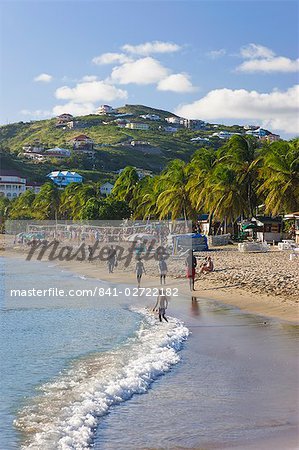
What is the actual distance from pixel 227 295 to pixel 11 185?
95.8m

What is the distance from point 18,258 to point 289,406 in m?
44.6

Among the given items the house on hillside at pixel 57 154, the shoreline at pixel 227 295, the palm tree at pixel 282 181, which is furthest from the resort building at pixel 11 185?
the shoreline at pixel 227 295

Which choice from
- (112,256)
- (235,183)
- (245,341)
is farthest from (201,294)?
(235,183)

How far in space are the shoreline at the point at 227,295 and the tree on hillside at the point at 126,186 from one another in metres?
31.4

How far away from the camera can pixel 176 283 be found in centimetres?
2636

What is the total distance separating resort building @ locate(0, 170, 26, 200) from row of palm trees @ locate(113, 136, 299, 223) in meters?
62.9

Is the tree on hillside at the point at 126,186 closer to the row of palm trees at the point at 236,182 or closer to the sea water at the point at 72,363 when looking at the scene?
the row of palm trees at the point at 236,182

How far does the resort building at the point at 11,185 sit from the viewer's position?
4407 inches

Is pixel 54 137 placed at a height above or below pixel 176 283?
above

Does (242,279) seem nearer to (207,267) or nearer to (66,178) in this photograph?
(207,267)

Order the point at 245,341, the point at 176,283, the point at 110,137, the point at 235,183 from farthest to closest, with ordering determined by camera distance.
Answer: the point at 110,137
the point at 235,183
the point at 176,283
the point at 245,341

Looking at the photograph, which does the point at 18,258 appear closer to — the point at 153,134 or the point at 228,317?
the point at 228,317

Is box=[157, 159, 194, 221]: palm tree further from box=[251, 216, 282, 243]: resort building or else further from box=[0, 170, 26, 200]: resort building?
box=[0, 170, 26, 200]: resort building

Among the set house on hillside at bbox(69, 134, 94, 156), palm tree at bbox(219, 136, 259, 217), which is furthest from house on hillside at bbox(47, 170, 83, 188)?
palm tree at bbox(219, 136, 259, 217)
